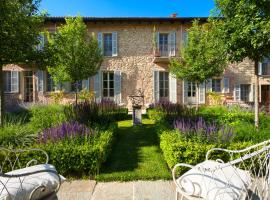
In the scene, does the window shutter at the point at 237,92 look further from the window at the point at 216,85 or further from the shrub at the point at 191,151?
A: the shrub at the point at 191,151

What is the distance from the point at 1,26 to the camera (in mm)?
6285

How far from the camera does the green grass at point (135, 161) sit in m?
4.49

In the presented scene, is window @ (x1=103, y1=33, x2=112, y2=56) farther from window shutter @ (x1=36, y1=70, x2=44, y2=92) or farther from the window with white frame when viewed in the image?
the window with white frame

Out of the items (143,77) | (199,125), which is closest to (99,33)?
(143,77)

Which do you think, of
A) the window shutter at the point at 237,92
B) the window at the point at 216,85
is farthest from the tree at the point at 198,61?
the window shutter at the point at 237,92

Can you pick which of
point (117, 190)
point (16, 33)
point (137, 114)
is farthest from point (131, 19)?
point (117, 190)

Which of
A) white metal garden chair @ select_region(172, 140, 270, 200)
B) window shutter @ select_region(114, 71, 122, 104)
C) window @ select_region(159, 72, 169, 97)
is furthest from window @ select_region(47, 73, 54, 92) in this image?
white metal garden chair @ select_region(172, 140, 270, 200)

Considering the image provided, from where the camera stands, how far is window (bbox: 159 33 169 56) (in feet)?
57.2

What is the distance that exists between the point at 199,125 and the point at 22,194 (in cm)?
371

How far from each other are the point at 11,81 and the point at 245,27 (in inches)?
595

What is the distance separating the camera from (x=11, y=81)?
17.2 m

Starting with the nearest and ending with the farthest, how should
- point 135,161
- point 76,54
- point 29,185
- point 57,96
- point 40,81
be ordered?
point 29,185
point 135,161
point 76,54
point 57,96
point 40,81

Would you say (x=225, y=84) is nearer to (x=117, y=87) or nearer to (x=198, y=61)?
(x=198, y=61)

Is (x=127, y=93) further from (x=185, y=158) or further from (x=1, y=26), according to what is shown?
(x=185, y=158)
